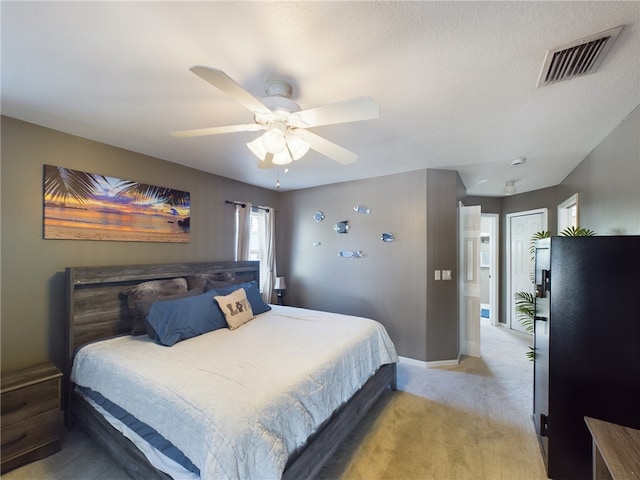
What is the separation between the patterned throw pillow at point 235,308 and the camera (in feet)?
8.48

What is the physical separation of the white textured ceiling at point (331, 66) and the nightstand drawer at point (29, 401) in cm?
185

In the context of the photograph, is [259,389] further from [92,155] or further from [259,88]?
[92,155]

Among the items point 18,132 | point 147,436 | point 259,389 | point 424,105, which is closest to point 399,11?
point 424,105

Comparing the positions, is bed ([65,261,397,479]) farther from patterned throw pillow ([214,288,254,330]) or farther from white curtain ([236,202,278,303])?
white curtain ([236,202,278,303])

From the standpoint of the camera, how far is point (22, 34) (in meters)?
1.25

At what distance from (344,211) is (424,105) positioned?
2230 mm

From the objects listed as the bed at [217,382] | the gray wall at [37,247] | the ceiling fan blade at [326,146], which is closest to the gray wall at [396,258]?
the bed at [217,382]

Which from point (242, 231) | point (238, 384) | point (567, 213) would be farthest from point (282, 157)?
point (567, 213)

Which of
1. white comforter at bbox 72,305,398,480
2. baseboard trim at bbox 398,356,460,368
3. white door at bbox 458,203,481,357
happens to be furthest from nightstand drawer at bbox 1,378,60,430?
white door at bbox 458,203,481,357

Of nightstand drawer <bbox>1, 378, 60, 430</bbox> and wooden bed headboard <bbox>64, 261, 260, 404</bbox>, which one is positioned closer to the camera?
nightstand drawer <bbox>1, 378, 60, 430</bbox>

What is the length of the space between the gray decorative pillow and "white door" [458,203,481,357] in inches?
144

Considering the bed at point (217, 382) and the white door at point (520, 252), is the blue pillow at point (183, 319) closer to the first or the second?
the bed at point (217, 382)

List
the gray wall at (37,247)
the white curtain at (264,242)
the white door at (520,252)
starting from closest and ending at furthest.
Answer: the gray wall at (37,247), the white curtain at (264,242), the white door at (520,252)

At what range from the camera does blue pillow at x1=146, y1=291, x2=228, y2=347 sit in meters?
2.17
